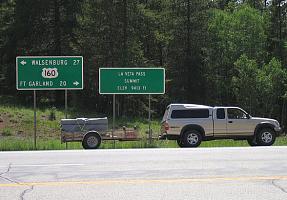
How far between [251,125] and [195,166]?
11708 mm

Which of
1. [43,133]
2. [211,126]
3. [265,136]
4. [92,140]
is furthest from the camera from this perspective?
[43,133]

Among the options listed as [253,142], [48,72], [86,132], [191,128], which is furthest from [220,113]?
[48,72]

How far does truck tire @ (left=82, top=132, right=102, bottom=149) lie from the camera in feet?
77.1

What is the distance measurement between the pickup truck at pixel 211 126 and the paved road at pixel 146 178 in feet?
26.6

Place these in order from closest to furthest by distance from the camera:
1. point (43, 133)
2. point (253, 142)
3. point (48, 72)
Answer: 1. point (253, 142)
2. point (48, 72)
3. point (43, 133)

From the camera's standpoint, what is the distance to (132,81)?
1029 inches

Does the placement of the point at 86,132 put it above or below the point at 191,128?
below

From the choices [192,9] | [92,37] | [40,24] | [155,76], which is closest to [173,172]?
[155,76]

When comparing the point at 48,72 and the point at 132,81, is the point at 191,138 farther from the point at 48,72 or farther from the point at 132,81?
the point at 48,72

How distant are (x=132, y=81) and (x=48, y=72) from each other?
13.5 ft

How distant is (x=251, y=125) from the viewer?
80.2 feet

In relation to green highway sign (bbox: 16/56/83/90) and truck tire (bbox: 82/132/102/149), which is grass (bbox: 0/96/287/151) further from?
green highway sign (bbox: 16/56/83/90)

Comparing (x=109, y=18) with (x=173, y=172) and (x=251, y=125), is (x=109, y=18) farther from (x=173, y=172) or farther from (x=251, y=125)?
(x=173, y=172)

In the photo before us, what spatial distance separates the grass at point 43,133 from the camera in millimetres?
24188
